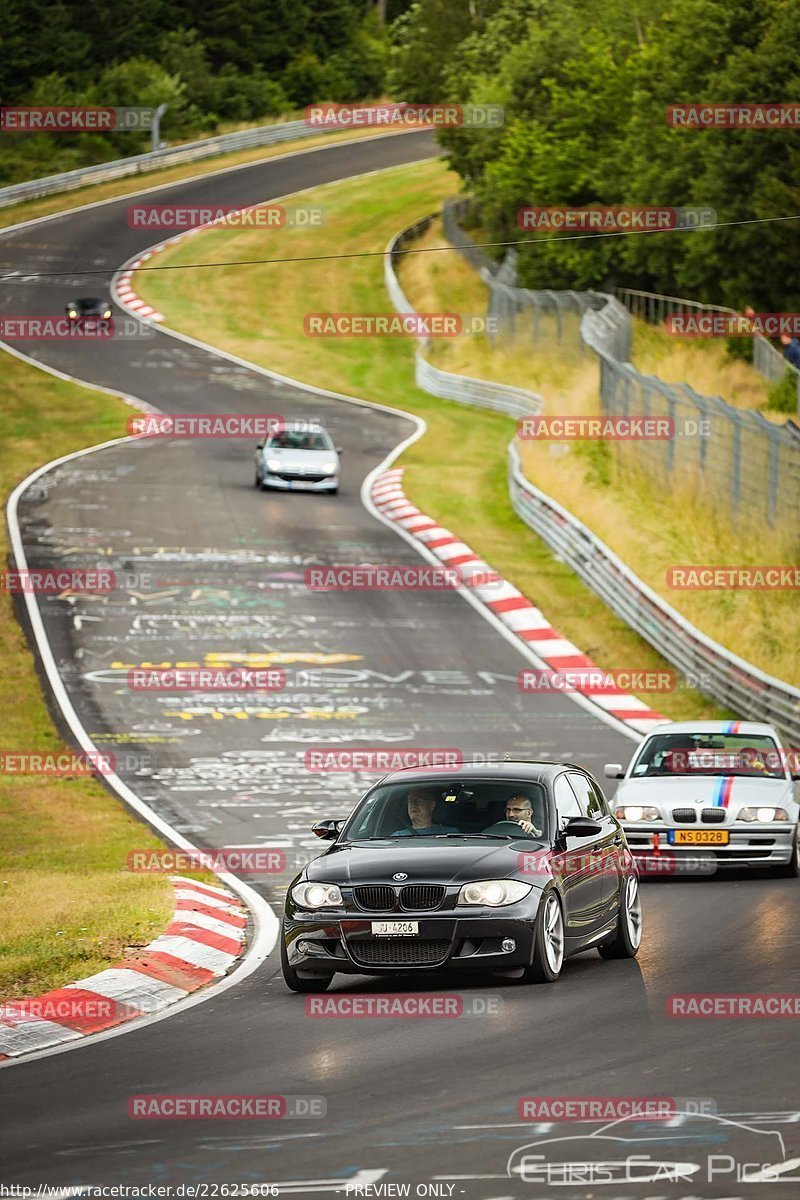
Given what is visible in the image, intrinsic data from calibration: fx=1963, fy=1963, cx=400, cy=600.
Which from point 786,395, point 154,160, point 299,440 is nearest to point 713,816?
point 786,395

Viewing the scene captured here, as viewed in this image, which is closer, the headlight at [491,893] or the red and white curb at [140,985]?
the red and white curb at [140,985]

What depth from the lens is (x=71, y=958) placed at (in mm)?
12883

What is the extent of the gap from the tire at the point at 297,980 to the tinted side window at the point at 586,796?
92.4 inches

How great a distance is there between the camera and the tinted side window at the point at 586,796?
1340cm

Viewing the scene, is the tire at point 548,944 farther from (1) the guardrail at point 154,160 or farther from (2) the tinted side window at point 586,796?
(1) the guardrail at point 154,160

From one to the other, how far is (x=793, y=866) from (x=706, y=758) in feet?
4.84

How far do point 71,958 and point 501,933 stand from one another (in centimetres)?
310

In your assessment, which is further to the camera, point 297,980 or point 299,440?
point 299,440

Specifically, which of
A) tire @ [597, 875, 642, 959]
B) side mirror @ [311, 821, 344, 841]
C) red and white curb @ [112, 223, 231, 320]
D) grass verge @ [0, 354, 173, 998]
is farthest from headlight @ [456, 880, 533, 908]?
red and white curb @ [112, 223, 231, 320]

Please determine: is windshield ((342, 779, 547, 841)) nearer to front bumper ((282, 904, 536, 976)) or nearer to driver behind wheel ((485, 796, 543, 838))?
driver behind wheel ((485, 796, 543, 838))

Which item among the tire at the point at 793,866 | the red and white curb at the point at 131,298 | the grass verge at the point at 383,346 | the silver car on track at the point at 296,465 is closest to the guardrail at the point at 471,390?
the grass verge at the point at 383,346

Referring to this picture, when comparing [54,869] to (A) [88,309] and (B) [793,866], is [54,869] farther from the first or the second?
(A) [88,309]

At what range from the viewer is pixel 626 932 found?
1320 cm

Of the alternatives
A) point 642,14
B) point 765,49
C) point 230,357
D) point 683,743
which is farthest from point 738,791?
point 642,14
